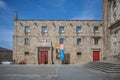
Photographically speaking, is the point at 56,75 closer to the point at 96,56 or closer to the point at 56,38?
the point at 56,38

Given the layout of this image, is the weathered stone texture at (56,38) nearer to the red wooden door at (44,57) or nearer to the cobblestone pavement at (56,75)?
the red wooden door at (44,57)

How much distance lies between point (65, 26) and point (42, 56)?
747 centimetres

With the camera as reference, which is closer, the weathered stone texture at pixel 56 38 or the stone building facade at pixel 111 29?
the stone building facade at pixel 111 29

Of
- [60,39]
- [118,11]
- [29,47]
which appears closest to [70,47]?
[60,39]

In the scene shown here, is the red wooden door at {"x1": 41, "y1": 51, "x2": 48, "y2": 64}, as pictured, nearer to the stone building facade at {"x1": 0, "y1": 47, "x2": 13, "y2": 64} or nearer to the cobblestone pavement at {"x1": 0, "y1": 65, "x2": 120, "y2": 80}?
the stone building facade at {"x1": 0, "y1": 47, "x2": 13, "y2": 64}

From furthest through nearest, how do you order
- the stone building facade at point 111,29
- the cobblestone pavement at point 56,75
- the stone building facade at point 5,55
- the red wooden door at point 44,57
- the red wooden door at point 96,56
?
the stone building facade at point 5,55, the red wooden door at point 96,56, the red wooden door at point 44,57, the stone building facade at point 111,29, the cobblestone pavement at point 56,75

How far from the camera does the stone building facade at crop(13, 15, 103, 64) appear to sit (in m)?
35.9

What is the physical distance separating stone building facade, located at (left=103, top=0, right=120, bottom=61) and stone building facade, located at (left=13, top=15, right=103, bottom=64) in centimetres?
763

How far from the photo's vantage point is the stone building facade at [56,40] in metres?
35.9

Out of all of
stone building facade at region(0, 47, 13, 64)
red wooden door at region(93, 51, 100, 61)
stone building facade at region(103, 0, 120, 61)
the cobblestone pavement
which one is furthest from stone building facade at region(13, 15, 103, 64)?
the cobblestone pavement

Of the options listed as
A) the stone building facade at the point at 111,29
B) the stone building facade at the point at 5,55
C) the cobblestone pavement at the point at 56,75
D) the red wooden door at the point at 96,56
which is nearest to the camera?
the cobblestone pavement at the point at 56,75

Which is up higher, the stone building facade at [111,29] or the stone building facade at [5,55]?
the stone building facade at [111,29]

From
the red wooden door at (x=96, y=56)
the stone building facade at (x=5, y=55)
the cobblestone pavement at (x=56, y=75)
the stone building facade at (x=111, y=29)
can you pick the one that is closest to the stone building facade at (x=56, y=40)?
the red wooden door at (x=96, y=56)

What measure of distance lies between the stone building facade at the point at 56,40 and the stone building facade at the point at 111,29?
7633 millimetres
